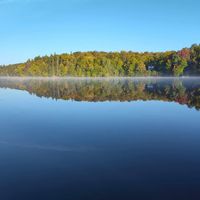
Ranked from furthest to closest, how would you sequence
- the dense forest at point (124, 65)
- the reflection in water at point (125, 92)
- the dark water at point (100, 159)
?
the dense forest at point (124, 65), the reflection in water at point (125, 92), the dark water at point (100, 159)

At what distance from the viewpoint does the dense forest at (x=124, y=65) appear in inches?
3777

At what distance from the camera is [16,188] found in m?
6.60

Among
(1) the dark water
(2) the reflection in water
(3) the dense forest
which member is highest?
(3) the dense forest

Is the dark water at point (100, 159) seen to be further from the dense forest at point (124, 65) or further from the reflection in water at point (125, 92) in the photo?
the dense forest at point (124, 65)

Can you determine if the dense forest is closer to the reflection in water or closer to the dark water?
the reflection in water

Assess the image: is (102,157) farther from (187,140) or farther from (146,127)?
(146,127)

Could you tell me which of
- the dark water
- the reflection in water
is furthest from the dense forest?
the dark water

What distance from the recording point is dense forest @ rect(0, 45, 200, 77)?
315 ft

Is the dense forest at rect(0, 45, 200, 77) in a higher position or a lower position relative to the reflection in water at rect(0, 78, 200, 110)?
higher

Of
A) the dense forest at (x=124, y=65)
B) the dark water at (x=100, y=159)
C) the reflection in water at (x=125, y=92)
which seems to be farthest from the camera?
the dense forest at (x=124, y=65)

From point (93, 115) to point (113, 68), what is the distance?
302ft

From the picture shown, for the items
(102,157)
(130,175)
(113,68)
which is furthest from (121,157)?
(113,68)

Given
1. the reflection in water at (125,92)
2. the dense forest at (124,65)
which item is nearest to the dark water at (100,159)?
the reflection in water at (125,92)

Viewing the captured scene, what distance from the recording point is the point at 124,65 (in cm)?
11000
